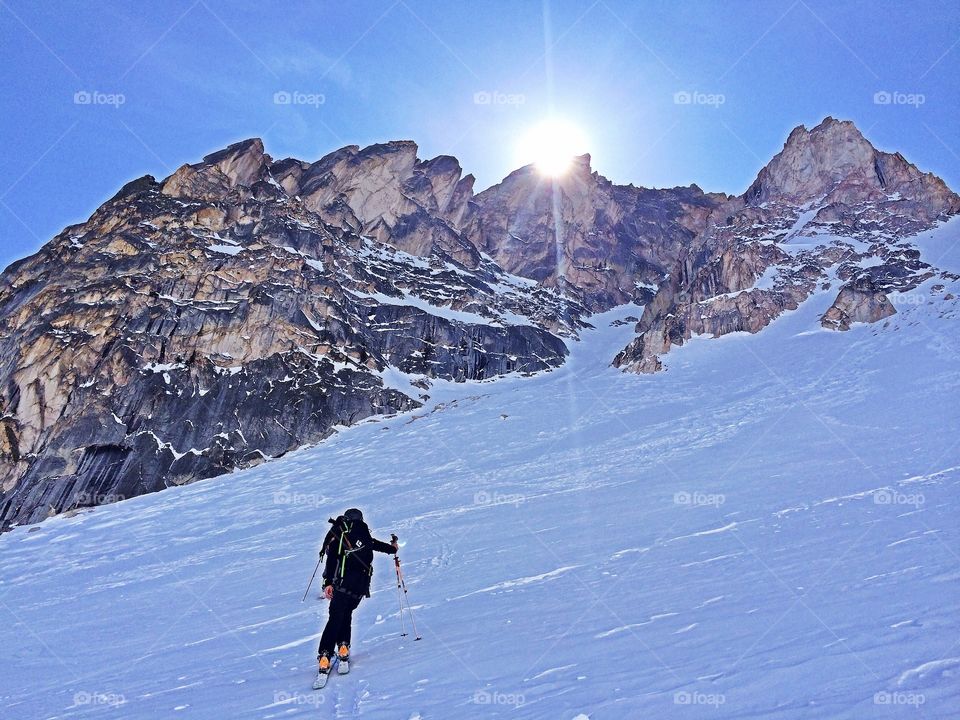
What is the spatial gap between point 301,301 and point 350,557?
2280 inches

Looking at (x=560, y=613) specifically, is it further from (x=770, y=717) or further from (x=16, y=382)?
(x=16, y=382)

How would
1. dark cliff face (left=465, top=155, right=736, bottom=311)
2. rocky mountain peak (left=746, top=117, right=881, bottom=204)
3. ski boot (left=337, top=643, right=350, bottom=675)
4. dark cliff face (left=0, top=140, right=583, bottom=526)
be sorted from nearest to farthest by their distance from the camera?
ski boot (left=337, top=643, right=350, bottom=675), dark cliff face (left=0, top=140, right=583, bottom=526), rocky mountain peak (left=746, top=117, right=881, bottom=204), dark cliff face (left=465, top=155, right=736, bottom=311)

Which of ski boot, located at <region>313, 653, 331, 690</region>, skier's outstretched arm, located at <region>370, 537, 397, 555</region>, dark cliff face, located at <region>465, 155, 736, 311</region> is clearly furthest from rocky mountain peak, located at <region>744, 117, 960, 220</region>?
ski boot, located at <region>313, 653, 331, 690</region>

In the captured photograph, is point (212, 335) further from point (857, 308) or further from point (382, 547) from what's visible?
point (857, 308)

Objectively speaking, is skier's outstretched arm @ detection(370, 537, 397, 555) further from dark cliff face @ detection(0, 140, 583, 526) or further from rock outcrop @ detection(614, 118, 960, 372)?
rock outcrop @ detection(614, 118, 960, 372)

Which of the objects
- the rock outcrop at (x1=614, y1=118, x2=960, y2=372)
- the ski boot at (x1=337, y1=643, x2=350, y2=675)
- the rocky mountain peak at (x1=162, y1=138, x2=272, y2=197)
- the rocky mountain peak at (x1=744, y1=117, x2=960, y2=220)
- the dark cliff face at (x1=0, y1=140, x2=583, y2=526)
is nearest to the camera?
the ski boot at (x1=337, y1=643, x2=350, y2=675)

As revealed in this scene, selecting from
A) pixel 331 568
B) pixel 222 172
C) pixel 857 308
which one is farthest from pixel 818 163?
pixel 331 568

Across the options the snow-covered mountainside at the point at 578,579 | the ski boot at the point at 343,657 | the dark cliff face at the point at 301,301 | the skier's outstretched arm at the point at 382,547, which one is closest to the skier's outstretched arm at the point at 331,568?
the skier's outstretched arm at the point at 382,547

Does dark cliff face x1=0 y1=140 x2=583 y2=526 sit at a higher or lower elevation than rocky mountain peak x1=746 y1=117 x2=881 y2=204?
lower

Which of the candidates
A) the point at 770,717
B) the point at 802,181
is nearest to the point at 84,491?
the point at 770,717

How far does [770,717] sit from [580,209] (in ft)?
424

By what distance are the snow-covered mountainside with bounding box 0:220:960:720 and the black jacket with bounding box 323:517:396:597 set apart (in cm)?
97

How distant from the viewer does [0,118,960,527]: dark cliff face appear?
47250mm

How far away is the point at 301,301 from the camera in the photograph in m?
62.8
